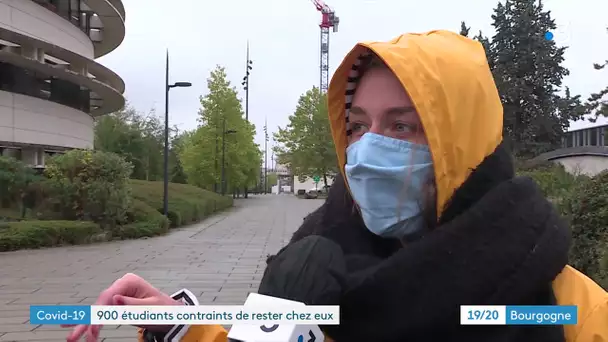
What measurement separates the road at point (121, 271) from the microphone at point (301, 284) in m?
4.00

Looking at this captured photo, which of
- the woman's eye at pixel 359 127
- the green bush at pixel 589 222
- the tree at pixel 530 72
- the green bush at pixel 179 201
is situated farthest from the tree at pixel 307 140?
the woman's eye at pixel 359 127

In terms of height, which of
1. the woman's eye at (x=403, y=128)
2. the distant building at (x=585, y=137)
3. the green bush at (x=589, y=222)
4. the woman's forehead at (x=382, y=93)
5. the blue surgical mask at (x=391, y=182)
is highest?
the distant building at (x=585, y=137)

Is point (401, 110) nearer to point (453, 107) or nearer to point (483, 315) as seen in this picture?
point (453, 107)

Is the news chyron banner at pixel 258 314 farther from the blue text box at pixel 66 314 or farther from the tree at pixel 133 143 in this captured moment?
the tree at pixel 133 143

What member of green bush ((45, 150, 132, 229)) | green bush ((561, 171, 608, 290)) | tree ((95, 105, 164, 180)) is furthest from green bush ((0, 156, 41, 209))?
tree ((95, 105, 164, 180))

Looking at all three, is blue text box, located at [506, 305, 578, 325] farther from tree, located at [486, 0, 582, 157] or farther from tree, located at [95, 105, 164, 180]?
tree, located at [95, 105, 164, 180]

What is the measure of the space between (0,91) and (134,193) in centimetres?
589

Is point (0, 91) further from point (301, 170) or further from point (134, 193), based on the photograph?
point (301, 170)

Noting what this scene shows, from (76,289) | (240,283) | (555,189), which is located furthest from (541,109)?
(76,289)

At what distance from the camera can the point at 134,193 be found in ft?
69.6

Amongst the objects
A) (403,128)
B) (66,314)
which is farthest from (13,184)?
(403,128)

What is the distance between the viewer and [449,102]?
1.15m

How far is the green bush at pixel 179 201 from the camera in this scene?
20219 millimetres

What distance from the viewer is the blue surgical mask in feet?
4.08
